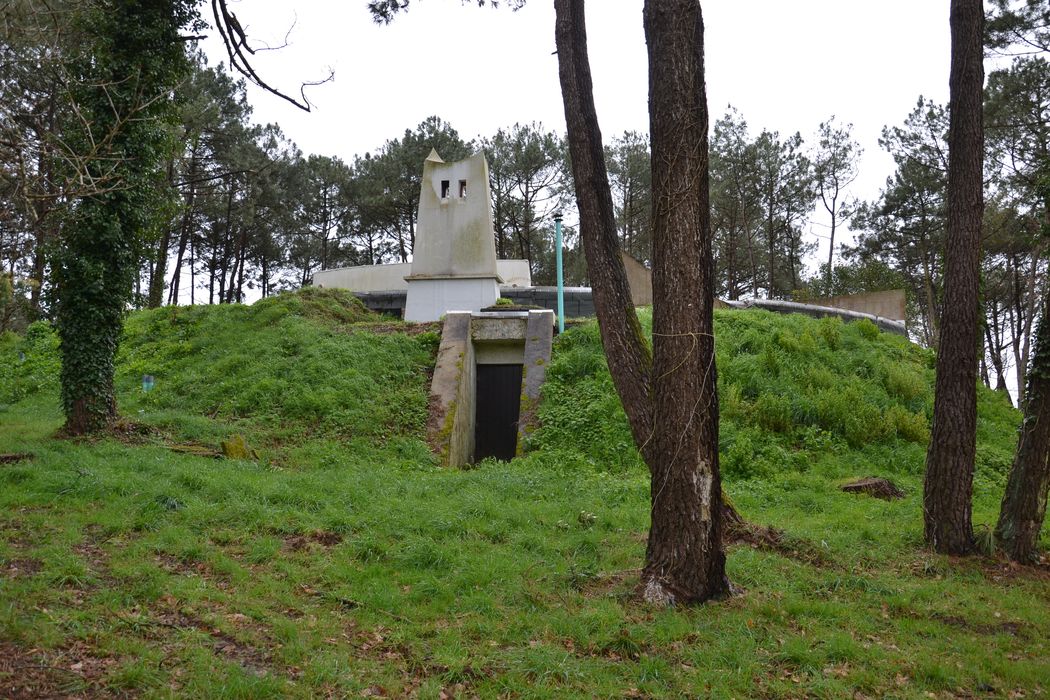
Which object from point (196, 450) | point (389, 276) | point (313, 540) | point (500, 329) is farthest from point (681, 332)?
point (389, 276)

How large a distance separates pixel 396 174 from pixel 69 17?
89.7ft

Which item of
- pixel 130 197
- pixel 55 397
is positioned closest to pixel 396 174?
pixel 55 397

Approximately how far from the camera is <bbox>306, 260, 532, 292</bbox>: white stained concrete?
2700 cm

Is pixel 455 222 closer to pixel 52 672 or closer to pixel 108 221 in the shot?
pixel 108 221

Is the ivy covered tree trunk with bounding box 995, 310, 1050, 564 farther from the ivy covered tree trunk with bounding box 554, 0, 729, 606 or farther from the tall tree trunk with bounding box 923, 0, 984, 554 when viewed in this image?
the ivy covered tree trunk with bounding box 554, 0, 729, 606

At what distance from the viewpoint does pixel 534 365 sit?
13961mm

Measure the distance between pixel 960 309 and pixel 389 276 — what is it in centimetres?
2232

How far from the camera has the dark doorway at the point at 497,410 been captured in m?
14.5

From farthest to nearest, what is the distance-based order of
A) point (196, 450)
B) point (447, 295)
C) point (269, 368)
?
1. point (447, 295)
2. point (269, 368)
3. point (196, 450)

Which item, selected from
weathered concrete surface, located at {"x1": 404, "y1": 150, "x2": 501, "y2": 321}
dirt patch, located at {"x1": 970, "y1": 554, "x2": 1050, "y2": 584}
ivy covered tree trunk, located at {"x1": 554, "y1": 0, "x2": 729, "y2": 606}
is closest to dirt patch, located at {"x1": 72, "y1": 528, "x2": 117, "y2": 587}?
ivy covered tree trunk, located at {"x1": 554, "y1": 0, "x2": 729, "y2": 606}

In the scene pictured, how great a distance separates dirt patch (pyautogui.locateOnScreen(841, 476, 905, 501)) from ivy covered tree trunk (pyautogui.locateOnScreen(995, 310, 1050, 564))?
2.55 metres

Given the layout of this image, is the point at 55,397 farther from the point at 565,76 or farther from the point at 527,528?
the point at 565,76

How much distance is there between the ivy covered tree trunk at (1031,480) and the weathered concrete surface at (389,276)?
2038 cm

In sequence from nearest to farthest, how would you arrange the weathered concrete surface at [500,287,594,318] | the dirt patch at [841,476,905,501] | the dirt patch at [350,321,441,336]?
1. the dirt patch at [841,476,905,501]
2. the dirt patch at [350,321,441,336]
3. the weathered concrete surface at [500,287,594,318]
